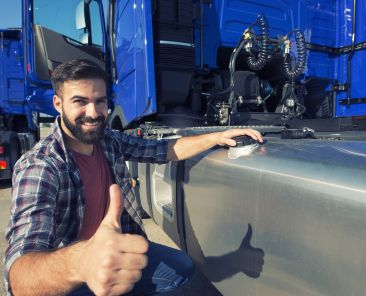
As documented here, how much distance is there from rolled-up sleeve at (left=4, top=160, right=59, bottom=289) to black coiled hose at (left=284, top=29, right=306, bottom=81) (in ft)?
8.45

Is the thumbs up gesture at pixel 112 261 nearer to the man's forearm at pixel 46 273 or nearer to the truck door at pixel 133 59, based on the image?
the man's forearm at pixel 46 273

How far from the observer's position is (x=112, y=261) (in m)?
0.81

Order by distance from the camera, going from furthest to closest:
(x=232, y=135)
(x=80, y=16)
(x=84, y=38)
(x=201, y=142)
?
1. (x=84, y=38)
2. (x=80, y=16)
3. (x=201, y=142)
4. (x=232, y=135)

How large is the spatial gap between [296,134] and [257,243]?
66cm

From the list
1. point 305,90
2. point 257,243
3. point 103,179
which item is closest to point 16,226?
point 103,179

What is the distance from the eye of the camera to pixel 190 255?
207 centimetres

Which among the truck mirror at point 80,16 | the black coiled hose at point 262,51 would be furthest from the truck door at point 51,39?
the black coiled hose at point 262,51

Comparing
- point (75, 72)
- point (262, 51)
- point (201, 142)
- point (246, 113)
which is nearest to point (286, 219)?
point (201, 142)

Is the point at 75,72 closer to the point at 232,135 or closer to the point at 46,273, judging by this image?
the point at 232,135

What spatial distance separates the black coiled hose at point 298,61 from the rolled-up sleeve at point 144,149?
1.75m

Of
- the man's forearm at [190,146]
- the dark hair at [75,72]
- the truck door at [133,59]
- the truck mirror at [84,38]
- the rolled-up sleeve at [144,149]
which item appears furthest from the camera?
the truck mirror at [84,38]

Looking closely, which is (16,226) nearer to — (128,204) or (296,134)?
(128,204)

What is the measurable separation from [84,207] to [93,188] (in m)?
0.11

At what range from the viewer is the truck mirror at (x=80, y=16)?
445cm
